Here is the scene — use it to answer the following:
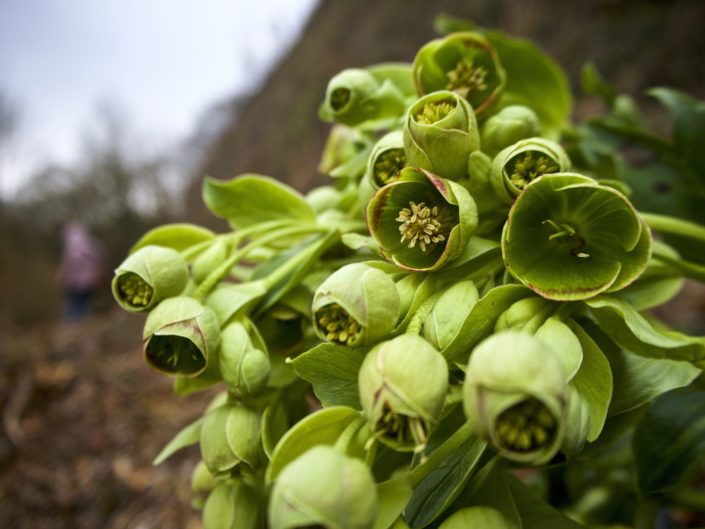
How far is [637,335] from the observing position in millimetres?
269

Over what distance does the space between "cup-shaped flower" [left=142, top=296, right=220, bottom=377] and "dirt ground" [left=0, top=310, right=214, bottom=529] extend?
96 cm

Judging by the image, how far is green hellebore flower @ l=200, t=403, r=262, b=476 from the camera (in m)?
0.30

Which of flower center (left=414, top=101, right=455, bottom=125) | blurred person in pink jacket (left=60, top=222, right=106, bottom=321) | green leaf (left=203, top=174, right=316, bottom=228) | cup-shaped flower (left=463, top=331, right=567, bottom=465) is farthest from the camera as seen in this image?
blurred person in pink jacket (left=60, top=222, right=106, bottom=321)

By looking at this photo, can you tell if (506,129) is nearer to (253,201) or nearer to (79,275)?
(253,201)

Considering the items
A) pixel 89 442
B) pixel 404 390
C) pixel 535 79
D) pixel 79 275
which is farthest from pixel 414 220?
pixel 79 275

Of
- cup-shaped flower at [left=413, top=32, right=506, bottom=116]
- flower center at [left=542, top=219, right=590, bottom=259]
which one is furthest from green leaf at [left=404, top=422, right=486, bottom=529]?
cup-shaped flower at [left=413, top=32, right=506, bottom=116]

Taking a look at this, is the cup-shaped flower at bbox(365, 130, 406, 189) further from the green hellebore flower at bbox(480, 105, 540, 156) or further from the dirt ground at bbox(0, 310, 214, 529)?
the dirt ground at bbox(0, 310, 214, 529)

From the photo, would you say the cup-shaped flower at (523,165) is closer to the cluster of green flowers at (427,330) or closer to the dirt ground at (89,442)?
the cluster of green flowers at (427,330)

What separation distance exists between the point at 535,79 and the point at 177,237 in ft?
1.08

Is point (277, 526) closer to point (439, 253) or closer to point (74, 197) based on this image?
point (439, 253)

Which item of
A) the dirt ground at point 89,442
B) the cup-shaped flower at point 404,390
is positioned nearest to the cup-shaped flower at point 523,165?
the cup-shaped flower at point 404,390

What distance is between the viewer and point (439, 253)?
31 cm

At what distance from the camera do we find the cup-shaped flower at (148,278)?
0.31 metres

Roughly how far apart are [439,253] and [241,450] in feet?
0.51
